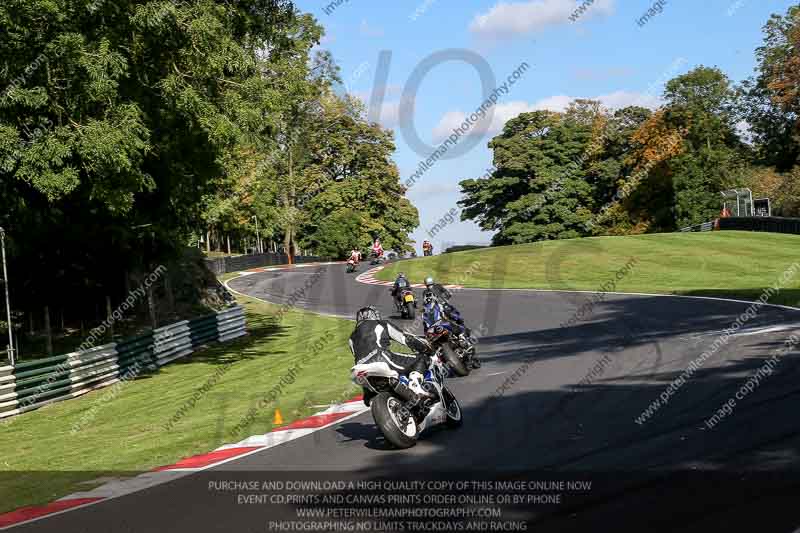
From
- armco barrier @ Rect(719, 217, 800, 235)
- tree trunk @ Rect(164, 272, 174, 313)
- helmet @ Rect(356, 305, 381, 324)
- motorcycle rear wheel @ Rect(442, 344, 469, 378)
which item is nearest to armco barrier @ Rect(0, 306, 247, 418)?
tree trunk @ Rect(164, 272, 174, 313)

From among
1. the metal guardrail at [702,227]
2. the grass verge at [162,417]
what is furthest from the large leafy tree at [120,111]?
the metal guardrail at [702,227]

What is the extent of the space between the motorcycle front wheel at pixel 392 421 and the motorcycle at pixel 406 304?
54.7ft

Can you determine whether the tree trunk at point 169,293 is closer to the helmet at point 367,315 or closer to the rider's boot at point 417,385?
the helmet at point 367,315

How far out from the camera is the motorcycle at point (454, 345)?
1430 cm

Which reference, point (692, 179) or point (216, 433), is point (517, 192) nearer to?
point (692, 179)

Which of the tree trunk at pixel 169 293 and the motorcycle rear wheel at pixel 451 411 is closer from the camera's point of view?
the motorcycle rear wheel at pixel 451 411

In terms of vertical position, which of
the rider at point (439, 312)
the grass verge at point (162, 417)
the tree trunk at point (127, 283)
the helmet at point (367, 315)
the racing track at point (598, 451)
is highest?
the tree trunk at point (127, 283)

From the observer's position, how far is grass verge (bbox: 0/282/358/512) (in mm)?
11539

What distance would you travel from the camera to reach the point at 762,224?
192ft

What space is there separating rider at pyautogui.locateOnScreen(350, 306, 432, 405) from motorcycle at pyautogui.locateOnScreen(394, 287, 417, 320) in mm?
15913

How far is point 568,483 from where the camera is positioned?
25.3 feet

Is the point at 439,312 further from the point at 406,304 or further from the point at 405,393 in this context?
the point at 406,304

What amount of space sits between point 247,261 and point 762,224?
38.3 meters

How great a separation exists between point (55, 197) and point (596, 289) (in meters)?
24.6
